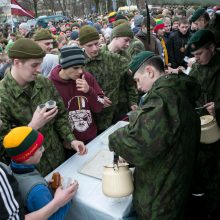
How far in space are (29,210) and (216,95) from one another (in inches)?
91.3

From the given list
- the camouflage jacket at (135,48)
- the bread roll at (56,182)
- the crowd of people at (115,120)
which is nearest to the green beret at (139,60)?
the crowd of people at (115,120)

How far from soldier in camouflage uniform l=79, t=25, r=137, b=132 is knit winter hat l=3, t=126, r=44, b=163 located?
1.59 m

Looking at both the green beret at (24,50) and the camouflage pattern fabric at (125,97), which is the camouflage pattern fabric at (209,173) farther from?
the green beret at (24,50)

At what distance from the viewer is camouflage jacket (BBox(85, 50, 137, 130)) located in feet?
11.5

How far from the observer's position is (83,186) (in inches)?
86.6

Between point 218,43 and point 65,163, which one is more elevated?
Answer: point 218,43

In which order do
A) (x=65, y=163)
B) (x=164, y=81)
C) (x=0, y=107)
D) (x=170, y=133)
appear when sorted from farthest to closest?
(x=65, y=163)
(x=0, y=107)
(x=164, y=81)
(x=170, y=133)

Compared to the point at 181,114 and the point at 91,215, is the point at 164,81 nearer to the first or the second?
the point at 181,114

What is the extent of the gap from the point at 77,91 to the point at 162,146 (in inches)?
59.0

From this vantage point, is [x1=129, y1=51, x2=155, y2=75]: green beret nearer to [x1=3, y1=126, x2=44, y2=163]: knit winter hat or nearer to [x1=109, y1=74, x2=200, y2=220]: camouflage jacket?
[x1=109, y1=74, x2=200, y2=220]: camouflage jacket

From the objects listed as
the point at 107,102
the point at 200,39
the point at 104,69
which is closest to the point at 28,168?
the point at 107,102

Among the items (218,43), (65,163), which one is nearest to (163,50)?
(218,43)

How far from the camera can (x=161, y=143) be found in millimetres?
1686

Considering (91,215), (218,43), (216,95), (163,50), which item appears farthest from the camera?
(163,50)
